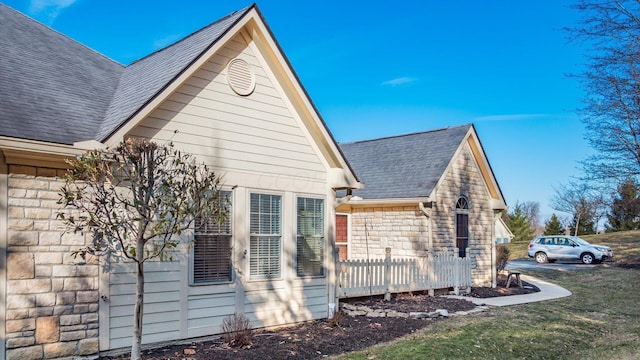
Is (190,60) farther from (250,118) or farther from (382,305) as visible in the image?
(382,305)

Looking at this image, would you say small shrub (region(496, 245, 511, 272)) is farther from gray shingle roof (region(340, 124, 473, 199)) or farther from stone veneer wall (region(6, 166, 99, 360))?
stone veneer wall (region(6, 166, 99, 360))

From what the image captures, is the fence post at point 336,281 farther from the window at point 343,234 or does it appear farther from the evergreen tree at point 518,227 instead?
the evergreen tree at point 518,227

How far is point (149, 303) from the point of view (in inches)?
313

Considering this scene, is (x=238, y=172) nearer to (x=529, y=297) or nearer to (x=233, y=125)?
(x=233, y=125)

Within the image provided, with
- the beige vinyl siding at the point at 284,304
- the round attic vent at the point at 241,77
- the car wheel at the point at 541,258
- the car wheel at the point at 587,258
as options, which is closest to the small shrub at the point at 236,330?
the beige vinyl siding at the point at 284,304

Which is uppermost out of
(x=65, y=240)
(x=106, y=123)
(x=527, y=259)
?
(x=106, y=123)

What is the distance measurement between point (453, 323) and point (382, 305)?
228 centimetres

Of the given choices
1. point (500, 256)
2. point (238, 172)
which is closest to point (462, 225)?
point (500, 256)

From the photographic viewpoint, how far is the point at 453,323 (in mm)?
10719

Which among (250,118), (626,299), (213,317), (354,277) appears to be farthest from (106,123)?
(626,299)

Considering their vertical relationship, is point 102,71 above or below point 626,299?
above

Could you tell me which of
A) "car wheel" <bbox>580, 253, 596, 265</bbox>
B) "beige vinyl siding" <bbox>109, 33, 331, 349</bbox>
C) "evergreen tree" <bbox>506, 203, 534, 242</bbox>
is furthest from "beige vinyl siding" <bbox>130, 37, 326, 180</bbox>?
"evergreen tree" <bbox>506, 203, 534, 242</bbox>

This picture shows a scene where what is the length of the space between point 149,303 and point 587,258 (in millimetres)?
25194

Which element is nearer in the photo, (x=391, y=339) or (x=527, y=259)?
(x=391, y=339)
